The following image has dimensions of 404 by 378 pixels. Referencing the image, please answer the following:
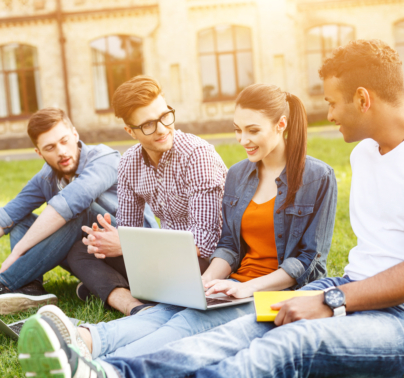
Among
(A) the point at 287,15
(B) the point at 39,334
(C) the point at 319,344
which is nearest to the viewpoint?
(B) the point at 39,334

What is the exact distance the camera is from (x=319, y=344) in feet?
6.70

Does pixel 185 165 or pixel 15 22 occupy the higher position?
pixel 15 22

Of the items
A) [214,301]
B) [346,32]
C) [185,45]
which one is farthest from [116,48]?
[214,301]

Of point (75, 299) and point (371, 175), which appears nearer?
point (371, 175)

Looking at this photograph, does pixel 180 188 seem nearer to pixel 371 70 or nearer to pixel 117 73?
pixel 371 70

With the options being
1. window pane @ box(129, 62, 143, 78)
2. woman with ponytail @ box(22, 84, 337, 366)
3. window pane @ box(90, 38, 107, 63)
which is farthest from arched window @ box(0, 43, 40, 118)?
woman with ponytail @ box(22, 84, 337, 366)

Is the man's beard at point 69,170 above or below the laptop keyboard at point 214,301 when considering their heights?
above

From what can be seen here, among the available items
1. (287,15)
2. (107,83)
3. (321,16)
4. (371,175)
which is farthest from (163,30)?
(371,175)

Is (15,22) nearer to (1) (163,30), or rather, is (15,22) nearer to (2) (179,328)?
(1) (163,30)

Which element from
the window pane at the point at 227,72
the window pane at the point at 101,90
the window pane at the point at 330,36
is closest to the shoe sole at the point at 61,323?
the window pane at the point at 227,72

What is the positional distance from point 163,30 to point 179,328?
18.2m

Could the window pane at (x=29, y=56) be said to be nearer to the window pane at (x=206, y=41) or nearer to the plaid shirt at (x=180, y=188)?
the window pane at (x=206, y=41)

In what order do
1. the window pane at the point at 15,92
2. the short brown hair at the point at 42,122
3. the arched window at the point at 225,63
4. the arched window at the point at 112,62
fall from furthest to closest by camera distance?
the window pane at the point at 15,92, the arched window at the point at 112,62, the arched window at the point at 225,63, the short brown hair at the point at 42,122

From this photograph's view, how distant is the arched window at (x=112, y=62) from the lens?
2002cm
